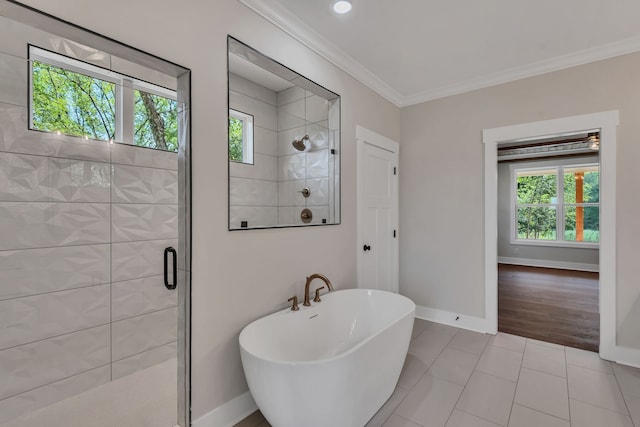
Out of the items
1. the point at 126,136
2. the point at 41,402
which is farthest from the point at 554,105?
the point at 41,402

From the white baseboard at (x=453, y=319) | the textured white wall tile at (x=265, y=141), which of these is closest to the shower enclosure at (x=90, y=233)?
the textured white wall tile at (x=265, y=141)

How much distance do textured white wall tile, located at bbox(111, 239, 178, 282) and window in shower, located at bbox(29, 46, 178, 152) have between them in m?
0.81

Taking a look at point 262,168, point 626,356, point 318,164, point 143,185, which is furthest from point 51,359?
point 626,356

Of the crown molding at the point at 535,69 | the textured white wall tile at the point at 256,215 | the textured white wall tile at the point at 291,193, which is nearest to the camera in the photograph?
the textured white wall tile at the point at 256,215

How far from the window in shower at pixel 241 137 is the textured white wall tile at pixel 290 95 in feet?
1.26

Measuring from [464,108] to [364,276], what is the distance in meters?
2.14

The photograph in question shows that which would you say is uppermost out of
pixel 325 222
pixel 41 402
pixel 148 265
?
pixel 325 222

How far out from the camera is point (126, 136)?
7.82 feet

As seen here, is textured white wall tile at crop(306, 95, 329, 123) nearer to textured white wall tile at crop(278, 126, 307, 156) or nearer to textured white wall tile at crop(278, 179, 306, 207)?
textured white wall tile at crop(278, 126, 307, 156)

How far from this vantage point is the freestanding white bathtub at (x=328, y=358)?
4.63ft

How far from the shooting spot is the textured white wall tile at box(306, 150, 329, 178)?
2800 mm

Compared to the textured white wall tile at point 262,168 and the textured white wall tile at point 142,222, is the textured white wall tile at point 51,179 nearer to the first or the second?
the textured white wall tile at point 142,222

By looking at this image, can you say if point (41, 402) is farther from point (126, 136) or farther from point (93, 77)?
point (93, 77)

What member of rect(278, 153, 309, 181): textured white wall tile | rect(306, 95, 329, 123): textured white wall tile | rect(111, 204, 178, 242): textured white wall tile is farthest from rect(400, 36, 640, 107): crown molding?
rect(111, 204, 178, 242): textured white wall tile
